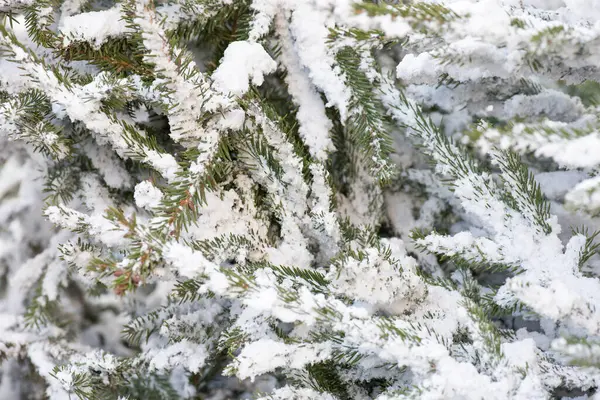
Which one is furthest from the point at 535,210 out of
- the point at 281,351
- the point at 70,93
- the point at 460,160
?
the point at 70,93

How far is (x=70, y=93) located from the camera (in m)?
0.69

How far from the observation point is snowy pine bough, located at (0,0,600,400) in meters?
0.53

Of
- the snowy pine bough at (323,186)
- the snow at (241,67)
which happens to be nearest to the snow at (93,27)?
the snowy pine bough at (323,186)

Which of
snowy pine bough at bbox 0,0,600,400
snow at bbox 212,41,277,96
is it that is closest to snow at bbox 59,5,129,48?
snowy pine bough at bbox 0,0,600,400

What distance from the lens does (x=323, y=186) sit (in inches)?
31.3

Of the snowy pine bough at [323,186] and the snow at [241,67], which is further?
the snow at [241,67]

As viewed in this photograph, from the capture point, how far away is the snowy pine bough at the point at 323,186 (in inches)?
20.8

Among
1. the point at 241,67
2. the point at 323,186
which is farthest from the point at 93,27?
the point at 323,186

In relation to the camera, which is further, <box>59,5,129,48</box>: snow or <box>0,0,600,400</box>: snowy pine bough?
<box>59,5,129,48</box>: snow

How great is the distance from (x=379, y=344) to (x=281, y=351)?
14 centimetres

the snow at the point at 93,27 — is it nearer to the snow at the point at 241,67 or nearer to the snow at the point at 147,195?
the snow at the point at 241,67

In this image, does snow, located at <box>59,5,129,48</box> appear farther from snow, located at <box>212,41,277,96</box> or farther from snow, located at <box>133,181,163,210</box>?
snow, located at <box>133,181,163,210</box>

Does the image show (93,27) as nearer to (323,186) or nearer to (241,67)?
(241,67)

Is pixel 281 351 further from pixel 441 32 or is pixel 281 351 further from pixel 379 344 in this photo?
pixel 441 32
